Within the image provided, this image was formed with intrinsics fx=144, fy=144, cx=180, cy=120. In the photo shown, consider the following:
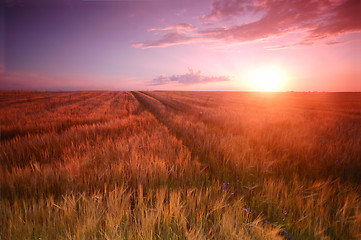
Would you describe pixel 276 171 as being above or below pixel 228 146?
below

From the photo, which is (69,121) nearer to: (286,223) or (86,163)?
(86,163)

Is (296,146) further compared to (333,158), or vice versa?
(296,146)

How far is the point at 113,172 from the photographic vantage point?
79.9 inches

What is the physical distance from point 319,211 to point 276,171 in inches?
37.3

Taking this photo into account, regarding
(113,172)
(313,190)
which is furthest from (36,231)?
(313,190)

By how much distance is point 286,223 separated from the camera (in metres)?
1.35

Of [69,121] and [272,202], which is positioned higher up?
[69,121]

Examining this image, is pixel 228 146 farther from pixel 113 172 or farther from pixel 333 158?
pixel 113 172

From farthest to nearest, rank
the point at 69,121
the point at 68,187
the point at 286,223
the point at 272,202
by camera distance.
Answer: the point at 69,121, the point at 68,187, the point at 272,202, the point at 286,223

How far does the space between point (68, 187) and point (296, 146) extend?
4.33 metres

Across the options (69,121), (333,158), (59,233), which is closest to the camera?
(59,233)

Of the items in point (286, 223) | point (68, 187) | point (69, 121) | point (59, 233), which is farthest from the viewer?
point (69, 121)

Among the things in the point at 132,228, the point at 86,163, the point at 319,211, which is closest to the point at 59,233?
the point at 132,228

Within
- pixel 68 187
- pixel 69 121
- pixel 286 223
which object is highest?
pixel 69 121
